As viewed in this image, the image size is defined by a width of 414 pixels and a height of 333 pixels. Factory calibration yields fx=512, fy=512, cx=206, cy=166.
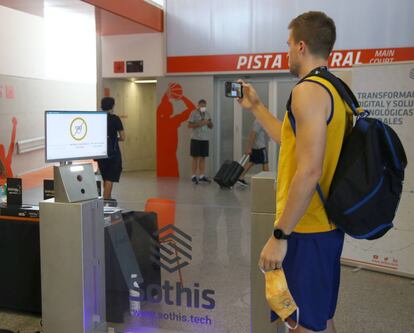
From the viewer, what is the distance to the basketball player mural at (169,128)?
11.1m

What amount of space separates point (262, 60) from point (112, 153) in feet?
14.8

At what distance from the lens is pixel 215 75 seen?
10852 millimetres

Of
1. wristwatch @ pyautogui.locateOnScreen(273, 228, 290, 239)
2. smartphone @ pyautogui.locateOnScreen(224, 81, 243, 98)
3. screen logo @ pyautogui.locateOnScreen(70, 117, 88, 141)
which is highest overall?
smartphone @ pyautogui.locateOnScreen(224, 81, 243, 98)

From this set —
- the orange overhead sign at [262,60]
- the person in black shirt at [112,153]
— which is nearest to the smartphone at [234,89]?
the person in black shirt at [112,153]

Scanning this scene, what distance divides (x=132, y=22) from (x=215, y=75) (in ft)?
6.68

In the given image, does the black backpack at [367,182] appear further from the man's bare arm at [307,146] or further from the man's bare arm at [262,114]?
the man's bare arm at [262,114]

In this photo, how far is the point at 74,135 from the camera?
2.92 m

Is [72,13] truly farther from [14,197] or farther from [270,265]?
[270,265]

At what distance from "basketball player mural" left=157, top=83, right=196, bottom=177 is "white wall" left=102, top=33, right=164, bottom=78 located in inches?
22.2

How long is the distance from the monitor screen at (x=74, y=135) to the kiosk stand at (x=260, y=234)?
109 cm

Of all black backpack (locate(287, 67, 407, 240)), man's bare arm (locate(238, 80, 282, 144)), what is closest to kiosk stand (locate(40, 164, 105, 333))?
man's bare arm (locate(238, 80, 282, 144))

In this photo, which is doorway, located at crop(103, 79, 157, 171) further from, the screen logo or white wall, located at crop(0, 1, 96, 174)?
the screen logo

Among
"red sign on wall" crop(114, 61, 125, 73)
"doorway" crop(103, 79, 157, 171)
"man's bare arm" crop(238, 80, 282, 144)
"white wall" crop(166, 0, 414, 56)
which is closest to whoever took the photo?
"man's bare arm" crop(238, 80, 282, 144)

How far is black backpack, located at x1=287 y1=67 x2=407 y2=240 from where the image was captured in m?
1.70
